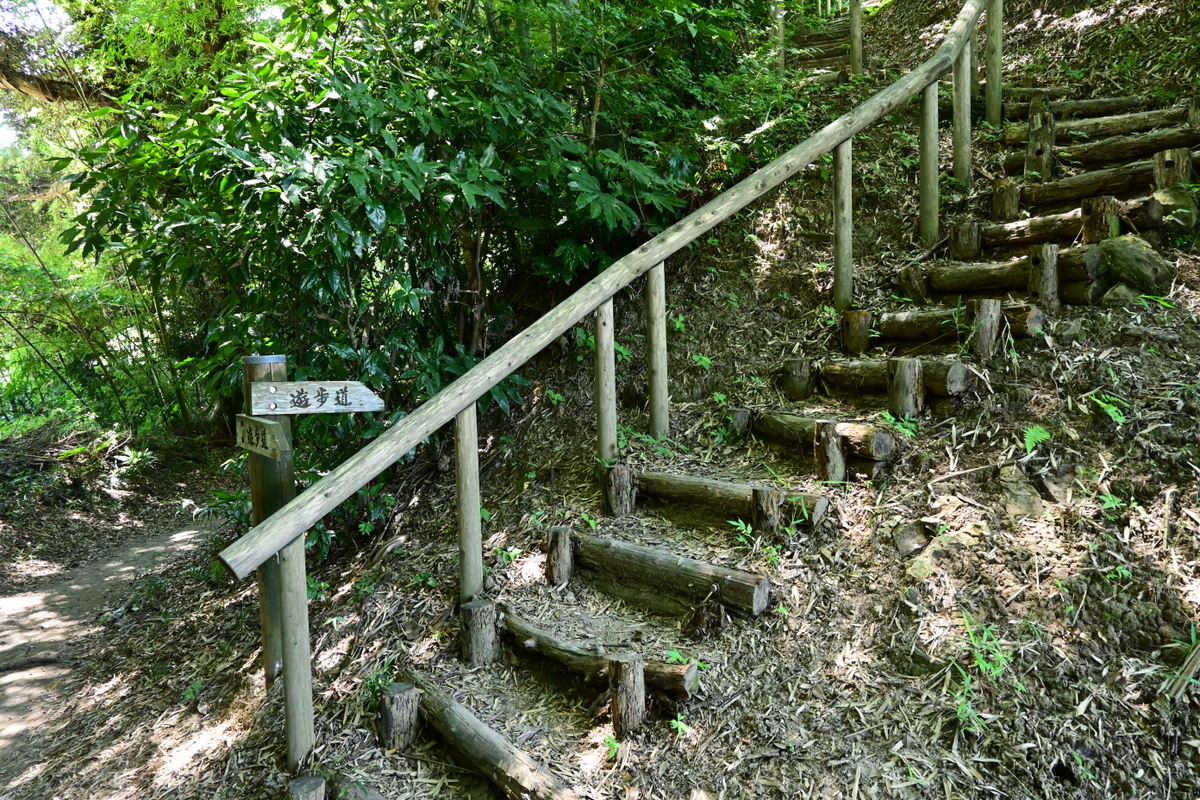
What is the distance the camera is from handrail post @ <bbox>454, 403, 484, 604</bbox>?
3.10m

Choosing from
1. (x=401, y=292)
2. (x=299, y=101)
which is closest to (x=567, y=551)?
(x=401, y=292)

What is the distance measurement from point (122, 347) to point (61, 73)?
3273 mm

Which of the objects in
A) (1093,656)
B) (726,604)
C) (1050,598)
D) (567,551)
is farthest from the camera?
(567,551)

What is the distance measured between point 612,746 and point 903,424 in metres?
1.90

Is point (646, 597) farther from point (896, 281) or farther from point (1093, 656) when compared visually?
point (896, 281)

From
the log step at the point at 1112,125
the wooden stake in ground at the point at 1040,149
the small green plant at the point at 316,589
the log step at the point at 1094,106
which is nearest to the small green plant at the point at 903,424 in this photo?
the wooden stake in ground at the point at 1040,149

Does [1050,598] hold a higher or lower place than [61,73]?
lower

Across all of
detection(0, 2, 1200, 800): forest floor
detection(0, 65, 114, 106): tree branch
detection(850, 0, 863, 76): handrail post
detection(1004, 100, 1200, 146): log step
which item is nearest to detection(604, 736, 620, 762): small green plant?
detection(0, 2, 1200, 800): forest floor

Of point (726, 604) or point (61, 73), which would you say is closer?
point (726, 604)

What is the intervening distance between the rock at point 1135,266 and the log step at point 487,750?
344 cm

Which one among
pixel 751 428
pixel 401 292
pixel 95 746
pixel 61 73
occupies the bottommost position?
A: pixel 95 746

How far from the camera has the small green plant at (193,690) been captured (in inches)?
140

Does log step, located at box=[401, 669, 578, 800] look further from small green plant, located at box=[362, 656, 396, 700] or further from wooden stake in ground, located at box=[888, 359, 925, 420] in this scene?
wooden stake in ground, located at box=[888, 359, 925, 420]

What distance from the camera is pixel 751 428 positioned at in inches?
149
